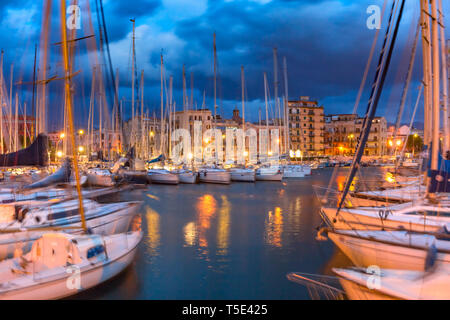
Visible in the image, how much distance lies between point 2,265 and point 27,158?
9.19 meters

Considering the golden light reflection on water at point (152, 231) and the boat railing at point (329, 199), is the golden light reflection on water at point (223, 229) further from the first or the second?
the boat railing at point (329, 199)

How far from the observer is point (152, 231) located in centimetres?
1788

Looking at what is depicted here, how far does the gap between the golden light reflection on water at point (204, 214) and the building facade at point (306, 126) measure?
79.8 m

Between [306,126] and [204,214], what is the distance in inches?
3592

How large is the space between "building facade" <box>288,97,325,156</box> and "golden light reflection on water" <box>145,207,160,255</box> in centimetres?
8810

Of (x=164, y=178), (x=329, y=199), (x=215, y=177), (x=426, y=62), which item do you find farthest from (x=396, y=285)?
(x=215, y=177)

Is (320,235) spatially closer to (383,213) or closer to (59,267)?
(383,213)

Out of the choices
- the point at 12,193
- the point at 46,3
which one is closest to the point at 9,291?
the point at 12,193

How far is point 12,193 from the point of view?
18312 mm

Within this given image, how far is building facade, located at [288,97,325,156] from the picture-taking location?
10838 cm

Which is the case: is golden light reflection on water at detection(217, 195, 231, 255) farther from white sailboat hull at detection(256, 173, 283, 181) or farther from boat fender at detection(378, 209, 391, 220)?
white sailboat hull at detection(256, 173, 283, 181)

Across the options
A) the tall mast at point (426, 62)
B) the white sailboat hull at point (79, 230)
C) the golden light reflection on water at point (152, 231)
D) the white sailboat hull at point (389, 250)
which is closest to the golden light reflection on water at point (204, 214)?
the golden light reflection on water at point (152, 231)

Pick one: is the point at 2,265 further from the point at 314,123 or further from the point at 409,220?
the point at 314,123

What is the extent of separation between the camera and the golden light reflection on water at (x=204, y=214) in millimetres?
16500
